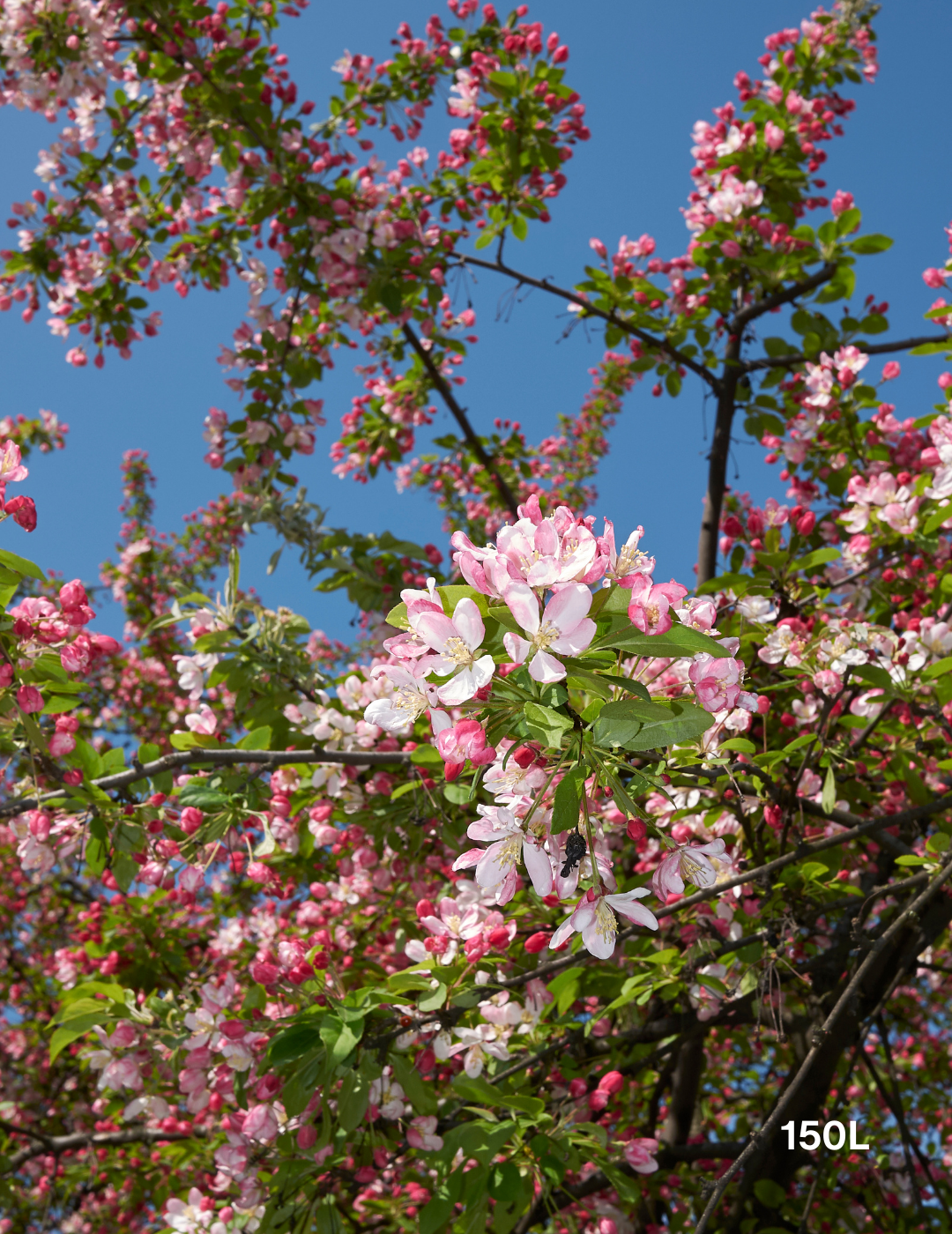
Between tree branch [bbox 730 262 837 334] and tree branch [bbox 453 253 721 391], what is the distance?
0.25 m

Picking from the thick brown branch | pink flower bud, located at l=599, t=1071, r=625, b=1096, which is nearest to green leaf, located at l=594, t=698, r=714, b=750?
pink flower bud, located at l=599, t=1071, r=625, b=1096

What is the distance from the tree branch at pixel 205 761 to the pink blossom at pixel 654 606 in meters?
1.30

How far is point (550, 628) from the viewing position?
0.91m

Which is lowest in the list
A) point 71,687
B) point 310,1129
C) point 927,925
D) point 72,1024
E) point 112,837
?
point 310,1129

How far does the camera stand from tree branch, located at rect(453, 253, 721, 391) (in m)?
3.61

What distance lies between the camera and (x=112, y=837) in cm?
191

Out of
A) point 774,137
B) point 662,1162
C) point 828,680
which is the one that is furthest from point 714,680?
point 774,137

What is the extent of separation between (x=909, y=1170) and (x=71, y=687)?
91.0 inches

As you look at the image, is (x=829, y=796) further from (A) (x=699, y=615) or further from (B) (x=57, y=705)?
(B) (x=57, y=705)

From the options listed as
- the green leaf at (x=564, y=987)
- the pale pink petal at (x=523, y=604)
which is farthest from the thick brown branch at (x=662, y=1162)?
the pale pink petal at (x=523, y=604)

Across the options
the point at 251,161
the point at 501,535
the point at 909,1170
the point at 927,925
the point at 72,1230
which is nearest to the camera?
the point at 501,535

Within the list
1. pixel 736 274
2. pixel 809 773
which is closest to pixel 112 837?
pixel 809 773

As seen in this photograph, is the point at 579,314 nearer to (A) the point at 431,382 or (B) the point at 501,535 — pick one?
(A) the point at 431,382

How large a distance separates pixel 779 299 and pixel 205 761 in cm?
318
